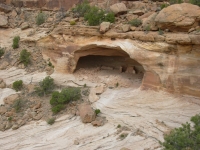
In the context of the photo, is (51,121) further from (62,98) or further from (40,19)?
(40,19)

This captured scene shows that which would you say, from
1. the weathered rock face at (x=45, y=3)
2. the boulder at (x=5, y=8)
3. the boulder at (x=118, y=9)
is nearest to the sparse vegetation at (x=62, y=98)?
the boulder at (x=118, y=9)

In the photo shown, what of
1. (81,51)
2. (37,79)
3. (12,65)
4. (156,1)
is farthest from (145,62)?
(12,65)

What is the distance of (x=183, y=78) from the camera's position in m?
11.8

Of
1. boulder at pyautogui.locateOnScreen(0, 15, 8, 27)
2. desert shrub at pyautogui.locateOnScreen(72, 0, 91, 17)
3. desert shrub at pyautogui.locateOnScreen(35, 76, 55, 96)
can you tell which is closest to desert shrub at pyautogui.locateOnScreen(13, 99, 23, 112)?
desert shrub at pyautogui.locateOnScreen(35, 76, 55, 96)

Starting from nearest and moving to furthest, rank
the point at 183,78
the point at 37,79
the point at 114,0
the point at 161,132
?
1. the point at 161,132
2. the point at 183,78
3. the point at 37,79
4. the point at 114,0

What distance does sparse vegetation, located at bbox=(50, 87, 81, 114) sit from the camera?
13438 millimetres

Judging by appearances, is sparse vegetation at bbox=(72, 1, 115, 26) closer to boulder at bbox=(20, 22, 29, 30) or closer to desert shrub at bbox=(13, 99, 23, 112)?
boulder at bbox=(20, 22, 29, 30)

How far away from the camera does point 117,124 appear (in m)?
12.2

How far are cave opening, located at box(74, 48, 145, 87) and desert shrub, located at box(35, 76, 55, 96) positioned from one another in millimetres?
2175

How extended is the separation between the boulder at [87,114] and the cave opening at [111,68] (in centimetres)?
261

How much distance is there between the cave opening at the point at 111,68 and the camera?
15.2 metres

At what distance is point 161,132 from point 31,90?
27.1 feet

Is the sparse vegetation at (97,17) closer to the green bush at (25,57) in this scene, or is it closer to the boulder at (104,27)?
the boulder at (104,27)

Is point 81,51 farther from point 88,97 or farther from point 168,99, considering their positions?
point 168,99
